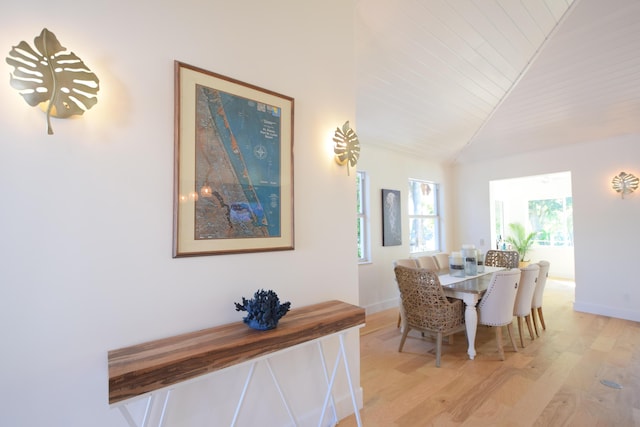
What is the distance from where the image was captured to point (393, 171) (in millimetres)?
4949

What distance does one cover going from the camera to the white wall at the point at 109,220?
1.08 meters

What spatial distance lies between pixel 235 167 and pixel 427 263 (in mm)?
3292

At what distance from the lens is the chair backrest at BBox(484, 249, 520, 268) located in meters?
4.50

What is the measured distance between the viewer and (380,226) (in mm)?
4664

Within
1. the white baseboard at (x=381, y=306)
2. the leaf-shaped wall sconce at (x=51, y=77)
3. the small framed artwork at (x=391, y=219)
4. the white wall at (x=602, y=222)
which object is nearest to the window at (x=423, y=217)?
the small framed artwork at (x=391, y=219)

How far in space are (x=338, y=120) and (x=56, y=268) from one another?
5.89 ft

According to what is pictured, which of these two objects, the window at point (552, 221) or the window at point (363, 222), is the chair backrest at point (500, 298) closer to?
the window at point (363, 222)

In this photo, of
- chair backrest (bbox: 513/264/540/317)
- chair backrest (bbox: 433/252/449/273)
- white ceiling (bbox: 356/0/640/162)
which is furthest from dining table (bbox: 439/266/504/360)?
white ceiling (bbox: 356/0/640/162)

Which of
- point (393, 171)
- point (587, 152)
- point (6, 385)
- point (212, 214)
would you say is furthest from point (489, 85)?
point (6, 385)

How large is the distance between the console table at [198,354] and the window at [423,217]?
4019 mm

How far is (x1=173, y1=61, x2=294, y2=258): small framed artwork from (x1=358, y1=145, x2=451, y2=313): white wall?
113 inches

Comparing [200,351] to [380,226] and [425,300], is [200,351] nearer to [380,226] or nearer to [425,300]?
[425,300]

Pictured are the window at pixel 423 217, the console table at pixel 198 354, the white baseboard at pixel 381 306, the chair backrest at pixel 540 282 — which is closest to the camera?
the console table at pixel 198 354

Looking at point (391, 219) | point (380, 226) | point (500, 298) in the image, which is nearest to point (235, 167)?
point (500, 298)
